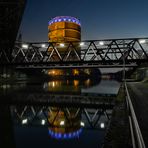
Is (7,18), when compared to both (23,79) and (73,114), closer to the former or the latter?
(73,114)

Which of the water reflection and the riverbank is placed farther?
the water reflection

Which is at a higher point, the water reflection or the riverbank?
the riverbank

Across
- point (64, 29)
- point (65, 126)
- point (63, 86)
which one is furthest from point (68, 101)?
point (64, 29)

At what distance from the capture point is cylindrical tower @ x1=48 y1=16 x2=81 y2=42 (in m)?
94.2

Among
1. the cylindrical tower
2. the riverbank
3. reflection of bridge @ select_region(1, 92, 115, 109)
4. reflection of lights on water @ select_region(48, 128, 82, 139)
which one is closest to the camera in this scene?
the riverbank

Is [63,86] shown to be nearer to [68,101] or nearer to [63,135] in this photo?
[68,101]

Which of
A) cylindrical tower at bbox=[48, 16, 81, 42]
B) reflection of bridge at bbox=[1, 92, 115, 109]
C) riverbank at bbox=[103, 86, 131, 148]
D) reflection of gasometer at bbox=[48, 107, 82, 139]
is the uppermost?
cylindrical tower at bbox=[48, 16, 81, 42]

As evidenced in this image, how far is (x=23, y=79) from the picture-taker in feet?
218

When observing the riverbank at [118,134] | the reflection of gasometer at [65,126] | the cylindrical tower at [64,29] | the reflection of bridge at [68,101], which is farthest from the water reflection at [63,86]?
the cylindrical tower at [64,29]

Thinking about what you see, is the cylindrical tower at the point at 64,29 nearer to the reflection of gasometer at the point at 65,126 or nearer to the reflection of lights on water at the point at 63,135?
the reflection of gasometer at the point at 65,126

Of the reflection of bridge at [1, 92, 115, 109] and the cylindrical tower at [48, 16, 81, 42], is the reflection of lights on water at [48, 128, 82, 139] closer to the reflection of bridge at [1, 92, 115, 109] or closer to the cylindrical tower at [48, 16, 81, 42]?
the reflection of bridge at [1, 92, 115, 109]

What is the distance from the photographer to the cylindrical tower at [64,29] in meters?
94.2

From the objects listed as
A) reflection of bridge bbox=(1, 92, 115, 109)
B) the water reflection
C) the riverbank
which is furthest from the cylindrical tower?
the riverbank

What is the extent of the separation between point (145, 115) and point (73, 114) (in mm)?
7644
